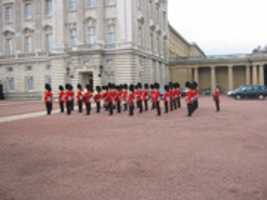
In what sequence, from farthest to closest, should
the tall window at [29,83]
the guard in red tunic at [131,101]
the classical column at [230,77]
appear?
A: the classical column at [230,77] < the tall window at [29,83] < the guard in red tunic at [131,101]

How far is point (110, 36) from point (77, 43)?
150 inches

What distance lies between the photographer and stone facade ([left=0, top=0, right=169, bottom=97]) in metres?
32.4

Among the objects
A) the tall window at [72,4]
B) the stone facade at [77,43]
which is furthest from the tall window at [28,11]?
the tall window at [72,4]

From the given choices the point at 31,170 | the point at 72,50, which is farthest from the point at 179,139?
the point at 72,50

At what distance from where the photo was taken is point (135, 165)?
6.52 meters

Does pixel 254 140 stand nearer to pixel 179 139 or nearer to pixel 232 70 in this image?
pixel 179 139

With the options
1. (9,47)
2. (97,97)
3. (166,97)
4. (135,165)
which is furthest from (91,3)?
(135,165)

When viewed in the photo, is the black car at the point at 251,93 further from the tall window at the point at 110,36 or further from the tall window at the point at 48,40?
the tall window at the point at 48,40

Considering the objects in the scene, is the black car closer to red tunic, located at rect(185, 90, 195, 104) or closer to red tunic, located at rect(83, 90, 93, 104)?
red tunic, located at rect(185, 90, 195, 104)

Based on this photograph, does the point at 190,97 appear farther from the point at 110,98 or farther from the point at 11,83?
the point at 11,83

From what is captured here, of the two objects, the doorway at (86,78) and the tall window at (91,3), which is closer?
the doorway at (86,78)

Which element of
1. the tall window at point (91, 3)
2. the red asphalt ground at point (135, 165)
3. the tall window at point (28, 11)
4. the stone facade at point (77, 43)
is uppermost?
the tall window at point (28, 11)

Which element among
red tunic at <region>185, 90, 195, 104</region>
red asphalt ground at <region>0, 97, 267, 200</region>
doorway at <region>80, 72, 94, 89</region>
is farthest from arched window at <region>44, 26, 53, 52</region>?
red asphalt ground at <region>0, 97, 267, 200</region>

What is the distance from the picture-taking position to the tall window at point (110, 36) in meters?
33.3
